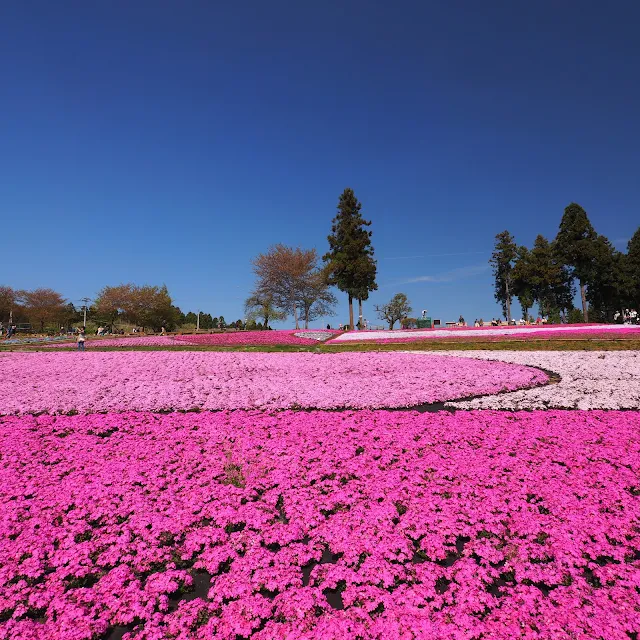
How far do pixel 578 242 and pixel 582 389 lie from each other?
2241 inches

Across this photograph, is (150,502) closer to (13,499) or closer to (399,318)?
(13,499)

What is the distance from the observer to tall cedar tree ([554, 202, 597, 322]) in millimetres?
57969

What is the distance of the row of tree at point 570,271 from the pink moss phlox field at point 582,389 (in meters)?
46.6

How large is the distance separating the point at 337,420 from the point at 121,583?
5569 millimetres

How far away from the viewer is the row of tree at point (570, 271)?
5894 centimetres

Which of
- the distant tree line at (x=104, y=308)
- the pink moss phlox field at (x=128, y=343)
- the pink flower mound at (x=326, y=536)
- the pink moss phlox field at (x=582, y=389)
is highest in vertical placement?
the distant tree line at (x=104, y=308)

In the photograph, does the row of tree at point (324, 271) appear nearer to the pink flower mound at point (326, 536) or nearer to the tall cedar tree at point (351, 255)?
the tall cedar tree at point (351, 255)

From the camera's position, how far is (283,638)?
3020mm

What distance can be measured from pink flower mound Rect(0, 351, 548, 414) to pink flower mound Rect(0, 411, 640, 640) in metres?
3.43

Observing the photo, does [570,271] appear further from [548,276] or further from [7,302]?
[7,302]

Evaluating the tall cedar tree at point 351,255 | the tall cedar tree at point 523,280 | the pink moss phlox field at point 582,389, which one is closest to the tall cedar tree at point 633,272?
the tall cedar tree at point 523,280

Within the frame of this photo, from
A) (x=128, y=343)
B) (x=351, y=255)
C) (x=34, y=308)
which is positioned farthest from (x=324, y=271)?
(x=34, y=308)

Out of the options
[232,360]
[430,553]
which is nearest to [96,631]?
[430,553]

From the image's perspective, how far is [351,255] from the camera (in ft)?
189
